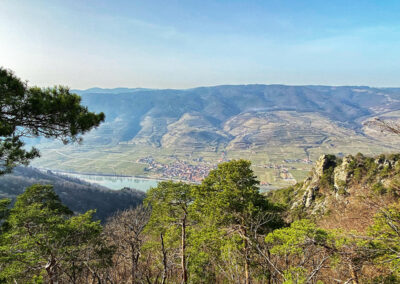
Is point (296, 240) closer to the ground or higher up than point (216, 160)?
higher up

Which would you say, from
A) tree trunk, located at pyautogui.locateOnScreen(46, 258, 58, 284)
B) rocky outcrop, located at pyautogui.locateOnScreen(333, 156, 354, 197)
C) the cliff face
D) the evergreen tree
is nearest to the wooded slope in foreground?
tree trunk, located at pyautogui.locateOnScreen(46, 258, 58, 284)

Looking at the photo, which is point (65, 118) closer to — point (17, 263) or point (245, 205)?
point (17, 263)

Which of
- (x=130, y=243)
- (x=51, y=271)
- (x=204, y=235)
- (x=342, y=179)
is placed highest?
(x=51, y=271)

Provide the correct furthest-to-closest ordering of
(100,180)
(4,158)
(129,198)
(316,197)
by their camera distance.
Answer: (100,180), (129,198), (316,197), (4,158)

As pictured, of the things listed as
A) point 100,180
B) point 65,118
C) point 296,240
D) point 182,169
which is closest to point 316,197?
point 296,240

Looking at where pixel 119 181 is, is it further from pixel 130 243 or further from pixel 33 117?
pixel 33 117

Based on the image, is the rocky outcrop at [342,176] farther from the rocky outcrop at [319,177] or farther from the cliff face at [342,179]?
the rocky outcrop at [319,177]

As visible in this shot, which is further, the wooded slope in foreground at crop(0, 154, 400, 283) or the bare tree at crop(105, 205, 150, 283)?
the bare tree at crop(105, 205, 150, 283)

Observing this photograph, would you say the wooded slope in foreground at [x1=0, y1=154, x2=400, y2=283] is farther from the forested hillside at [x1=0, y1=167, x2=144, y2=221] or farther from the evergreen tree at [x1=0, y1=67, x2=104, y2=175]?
the forested hillside at [x1=0, y1=167, x2=144, y2=221]

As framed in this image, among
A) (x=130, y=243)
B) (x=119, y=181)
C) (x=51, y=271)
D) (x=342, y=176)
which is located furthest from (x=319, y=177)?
(x=119, y=181)

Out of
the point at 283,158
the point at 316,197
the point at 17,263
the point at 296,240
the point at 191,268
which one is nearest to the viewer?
the point at 296,240

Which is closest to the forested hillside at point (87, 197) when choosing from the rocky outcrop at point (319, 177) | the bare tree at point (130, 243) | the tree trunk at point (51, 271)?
the rocky outcrop at point (319, 177)
